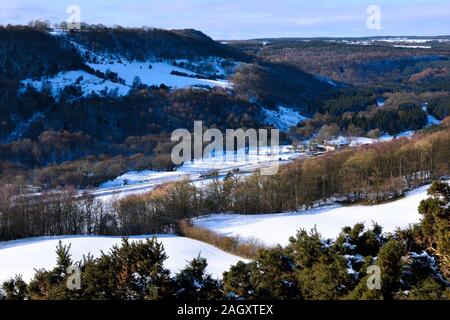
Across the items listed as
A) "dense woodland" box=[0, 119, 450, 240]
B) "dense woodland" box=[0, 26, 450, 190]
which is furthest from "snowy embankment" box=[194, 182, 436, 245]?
"dense woodland" box=[0, 26, 450, 190]

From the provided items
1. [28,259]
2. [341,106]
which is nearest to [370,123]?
[341,106]

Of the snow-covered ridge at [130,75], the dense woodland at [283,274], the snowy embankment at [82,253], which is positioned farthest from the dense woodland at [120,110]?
the dense woodland at [283,274]

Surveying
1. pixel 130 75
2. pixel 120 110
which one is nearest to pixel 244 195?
pixel 120 110

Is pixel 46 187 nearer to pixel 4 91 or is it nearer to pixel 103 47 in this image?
pixel 4 91

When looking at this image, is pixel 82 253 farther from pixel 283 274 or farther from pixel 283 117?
pixel 283 117

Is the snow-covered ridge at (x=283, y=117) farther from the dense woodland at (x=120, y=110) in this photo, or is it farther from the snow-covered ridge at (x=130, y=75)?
the snow-covered ridge at (x=130, y=75)

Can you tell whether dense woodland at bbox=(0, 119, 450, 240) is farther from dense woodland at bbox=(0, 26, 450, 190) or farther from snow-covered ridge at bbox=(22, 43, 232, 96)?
snow-covered ridge at bbox=(22, 43, 232, 96)
